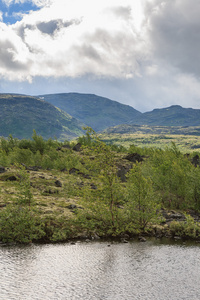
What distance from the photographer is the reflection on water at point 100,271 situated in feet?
93.1

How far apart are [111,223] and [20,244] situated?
19.9 metres

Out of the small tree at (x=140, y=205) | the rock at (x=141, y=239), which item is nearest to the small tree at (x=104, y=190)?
the small tree at (x=140, y=205)

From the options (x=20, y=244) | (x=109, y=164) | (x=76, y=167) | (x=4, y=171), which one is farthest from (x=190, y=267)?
(x=76, y=167)

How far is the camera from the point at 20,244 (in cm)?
4634

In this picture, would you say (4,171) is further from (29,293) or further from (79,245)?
(29,293)

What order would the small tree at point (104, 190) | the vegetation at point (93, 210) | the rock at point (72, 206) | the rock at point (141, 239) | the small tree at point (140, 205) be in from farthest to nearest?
the rock at point (72, 206), the small tree at point (140, 205), the small tree at point (104, 190), the rock at point (141, 239), the vegetation at point (93, 210)

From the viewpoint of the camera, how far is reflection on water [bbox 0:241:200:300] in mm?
28391

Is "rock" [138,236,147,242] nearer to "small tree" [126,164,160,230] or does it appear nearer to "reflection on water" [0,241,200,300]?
"reflection on water" [0,241,200,300]

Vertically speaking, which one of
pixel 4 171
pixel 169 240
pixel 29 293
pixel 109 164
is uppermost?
pixel 109 164

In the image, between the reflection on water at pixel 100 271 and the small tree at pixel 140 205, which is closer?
the reflection on water at pixel 100 271

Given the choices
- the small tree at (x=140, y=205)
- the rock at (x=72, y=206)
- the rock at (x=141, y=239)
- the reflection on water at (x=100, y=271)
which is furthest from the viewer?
the rock at (x=72, y=206)

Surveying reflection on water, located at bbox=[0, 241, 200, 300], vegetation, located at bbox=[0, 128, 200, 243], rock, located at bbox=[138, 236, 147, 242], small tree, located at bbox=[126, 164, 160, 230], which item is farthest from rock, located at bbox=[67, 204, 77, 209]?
rock, located at bbox=[138, 236, 147, 242]

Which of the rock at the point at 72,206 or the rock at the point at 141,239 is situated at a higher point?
the rock at the point at 72,206

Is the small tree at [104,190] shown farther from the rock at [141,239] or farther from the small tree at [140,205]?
the rock at [141,239]
